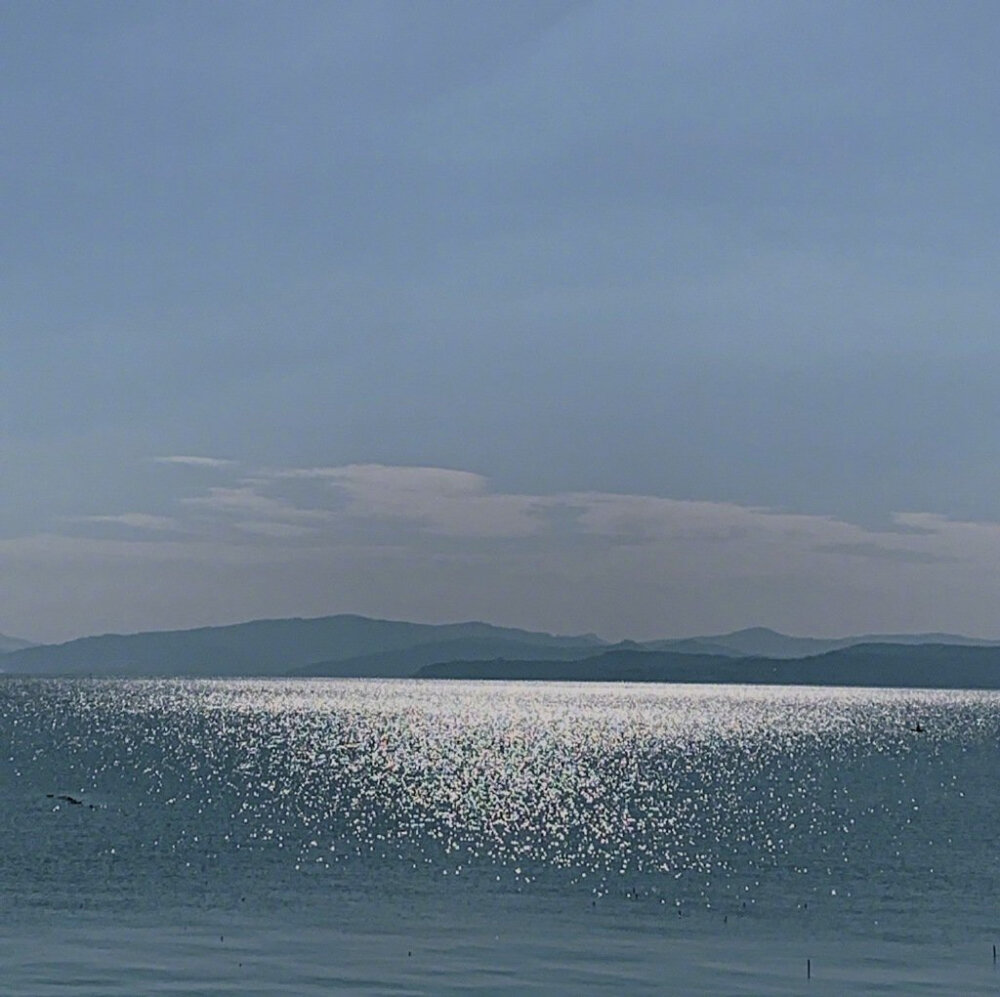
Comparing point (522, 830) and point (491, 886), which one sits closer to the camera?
point (491, 886)

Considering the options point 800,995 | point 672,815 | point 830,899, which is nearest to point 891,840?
point 672,815

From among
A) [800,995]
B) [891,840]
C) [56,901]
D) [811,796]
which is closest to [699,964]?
[800,995]

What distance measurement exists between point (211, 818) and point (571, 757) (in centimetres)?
8156

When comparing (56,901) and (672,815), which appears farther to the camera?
(672,815)

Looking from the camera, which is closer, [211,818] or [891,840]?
[891,840]

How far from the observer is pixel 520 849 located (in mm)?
96875

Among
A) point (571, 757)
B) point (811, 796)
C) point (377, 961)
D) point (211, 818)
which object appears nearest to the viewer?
point (377, 961)

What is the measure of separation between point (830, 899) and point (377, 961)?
30839mm

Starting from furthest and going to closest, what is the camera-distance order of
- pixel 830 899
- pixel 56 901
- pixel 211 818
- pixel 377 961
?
pixel 211 818, pixel 830 899, pixel 56 901, pixel 377 961

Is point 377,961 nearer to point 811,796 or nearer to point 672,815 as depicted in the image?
point 672,815

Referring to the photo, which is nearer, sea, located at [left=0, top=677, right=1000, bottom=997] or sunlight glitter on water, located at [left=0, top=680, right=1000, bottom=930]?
sea, located at [left=0, top=677, right=1000, bottom=997]

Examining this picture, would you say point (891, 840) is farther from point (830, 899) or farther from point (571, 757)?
point (571, 757)

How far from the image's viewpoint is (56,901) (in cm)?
7581

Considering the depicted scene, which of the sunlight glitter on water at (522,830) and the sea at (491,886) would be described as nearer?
the sea at (491,886)
